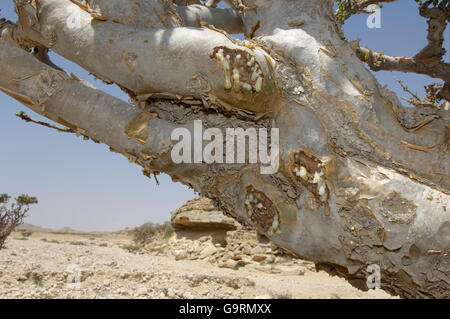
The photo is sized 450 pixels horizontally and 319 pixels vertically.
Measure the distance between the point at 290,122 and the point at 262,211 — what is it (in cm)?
52

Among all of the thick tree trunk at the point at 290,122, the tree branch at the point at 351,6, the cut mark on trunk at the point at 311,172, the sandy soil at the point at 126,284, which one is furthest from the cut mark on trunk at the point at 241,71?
the sandy soil at the point at 126,284

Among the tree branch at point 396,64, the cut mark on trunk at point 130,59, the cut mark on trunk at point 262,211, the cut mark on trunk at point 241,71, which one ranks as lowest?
the cut mark on trunk at point 262,211

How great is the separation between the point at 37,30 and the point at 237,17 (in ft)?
5.72

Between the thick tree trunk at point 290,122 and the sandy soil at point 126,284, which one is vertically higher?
the thick tree trunk at point 290,122

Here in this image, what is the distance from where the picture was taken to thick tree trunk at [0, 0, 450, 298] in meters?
1.71

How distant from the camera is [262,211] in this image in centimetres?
190

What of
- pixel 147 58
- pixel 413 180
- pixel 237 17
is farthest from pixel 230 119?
pixel 237 17

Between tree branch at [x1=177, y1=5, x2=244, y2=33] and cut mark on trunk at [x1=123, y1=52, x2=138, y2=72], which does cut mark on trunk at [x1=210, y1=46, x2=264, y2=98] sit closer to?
cut mark on trunk at [x1=123, y1=52, x2=138, y2=72]

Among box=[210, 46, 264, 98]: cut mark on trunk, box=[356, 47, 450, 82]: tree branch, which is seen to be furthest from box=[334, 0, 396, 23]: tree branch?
box=[210, 46, 264, 98]: cut mark on trunk

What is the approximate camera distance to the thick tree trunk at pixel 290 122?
1708mm

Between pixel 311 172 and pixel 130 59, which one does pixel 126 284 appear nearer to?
pixel 130 59

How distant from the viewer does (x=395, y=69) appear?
3.97 meters

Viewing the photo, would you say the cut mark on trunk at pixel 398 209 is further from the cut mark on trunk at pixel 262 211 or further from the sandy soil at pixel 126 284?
the sandy soil at pixel 126 284

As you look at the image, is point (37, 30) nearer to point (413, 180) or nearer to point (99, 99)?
point (99, 99)
